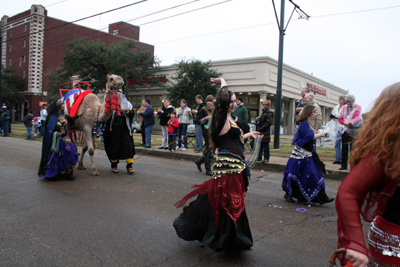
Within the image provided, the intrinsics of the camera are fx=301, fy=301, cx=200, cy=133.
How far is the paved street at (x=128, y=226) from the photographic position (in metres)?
3.16

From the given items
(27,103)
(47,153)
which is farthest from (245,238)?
(27,103)

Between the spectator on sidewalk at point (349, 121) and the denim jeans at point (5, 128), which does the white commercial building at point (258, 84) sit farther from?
the spectator on sidewalk at point (349, 121)

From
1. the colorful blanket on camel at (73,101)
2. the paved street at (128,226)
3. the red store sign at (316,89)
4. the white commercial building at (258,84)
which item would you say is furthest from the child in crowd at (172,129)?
the red store sign at (316,89)

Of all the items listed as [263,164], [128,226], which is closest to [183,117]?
[263,164]

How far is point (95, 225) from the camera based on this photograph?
4.00 meters

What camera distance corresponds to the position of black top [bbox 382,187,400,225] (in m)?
1.58

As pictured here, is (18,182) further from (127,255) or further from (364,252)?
(364,252)

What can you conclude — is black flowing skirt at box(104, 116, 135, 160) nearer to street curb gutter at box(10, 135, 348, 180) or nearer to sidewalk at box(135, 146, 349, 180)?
sidewalk at box(135, 146, 349, 180)

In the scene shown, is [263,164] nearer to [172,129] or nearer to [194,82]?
[172,129]

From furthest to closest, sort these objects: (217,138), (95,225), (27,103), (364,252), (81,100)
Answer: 1. (27,103)
2. (81,100)
3. (95,225)
4. (217,138)
5. (364,252)

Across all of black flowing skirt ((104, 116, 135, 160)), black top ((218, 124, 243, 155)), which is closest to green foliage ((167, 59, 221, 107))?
black flowing skirt ((104, 116, 135, 160))

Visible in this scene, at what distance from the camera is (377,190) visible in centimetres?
163

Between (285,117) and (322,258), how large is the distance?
32.1 metres

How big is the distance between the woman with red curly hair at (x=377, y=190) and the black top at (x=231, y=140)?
5.86 ft
